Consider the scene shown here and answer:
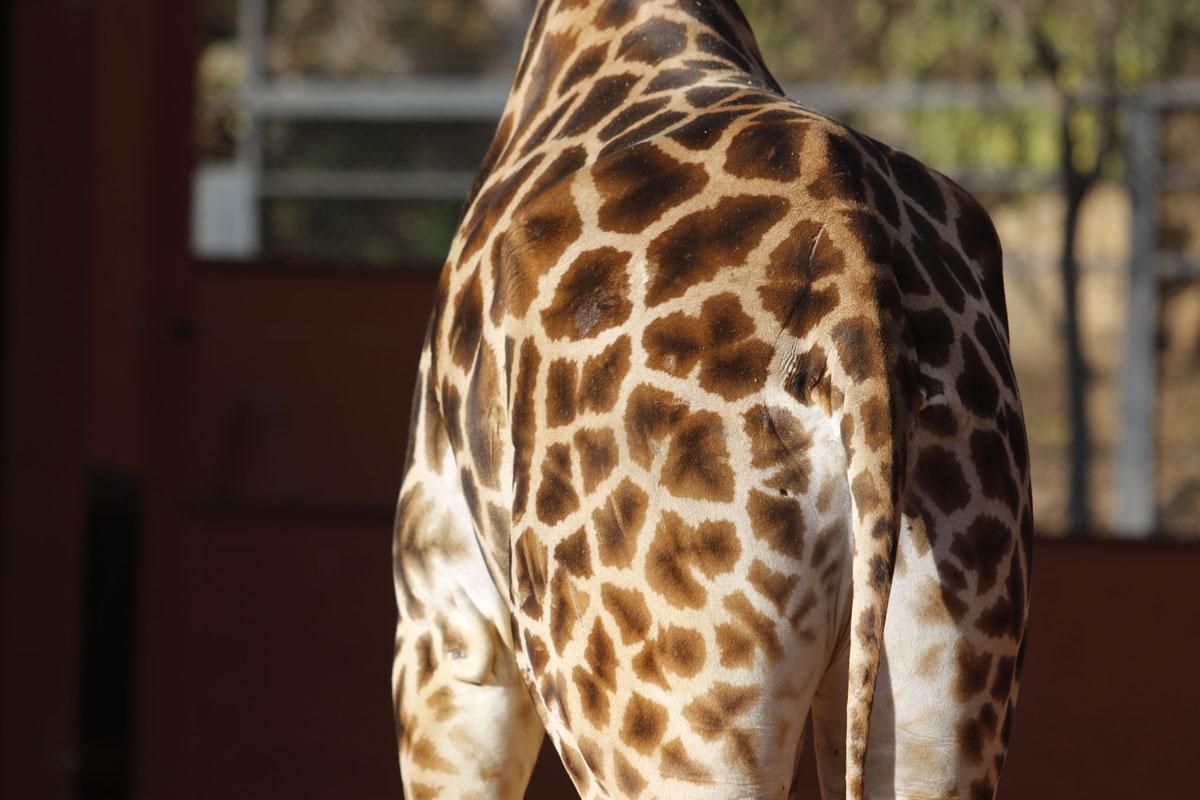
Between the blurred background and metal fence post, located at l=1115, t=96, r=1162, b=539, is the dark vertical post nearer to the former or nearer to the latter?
the blurred background

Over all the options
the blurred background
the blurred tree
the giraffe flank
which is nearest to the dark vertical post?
the blurred background

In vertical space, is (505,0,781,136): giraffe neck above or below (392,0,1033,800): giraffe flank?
above

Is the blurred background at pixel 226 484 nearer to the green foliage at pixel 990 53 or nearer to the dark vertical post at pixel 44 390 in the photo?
the dark vertical post at pixel 44 390

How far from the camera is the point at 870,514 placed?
1773mm

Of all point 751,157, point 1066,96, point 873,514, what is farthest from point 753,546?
point 1066,96

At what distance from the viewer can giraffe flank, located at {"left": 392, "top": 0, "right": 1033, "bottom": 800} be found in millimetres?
1826

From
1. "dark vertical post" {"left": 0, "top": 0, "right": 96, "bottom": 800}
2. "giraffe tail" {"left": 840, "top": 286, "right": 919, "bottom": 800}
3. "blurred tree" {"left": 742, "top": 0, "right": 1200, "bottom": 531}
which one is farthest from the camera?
"blurred tree" {"left": 742, "top": 0, "right": 1200, "bottom": 531}

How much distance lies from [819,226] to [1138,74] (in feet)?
21.3

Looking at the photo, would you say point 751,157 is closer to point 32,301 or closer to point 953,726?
point 953,726

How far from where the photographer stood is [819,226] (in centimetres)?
191

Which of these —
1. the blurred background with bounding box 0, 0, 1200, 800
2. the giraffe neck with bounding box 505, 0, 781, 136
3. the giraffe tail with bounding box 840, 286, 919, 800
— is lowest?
the blurred background with bounding box 0, 0, 1200, 800

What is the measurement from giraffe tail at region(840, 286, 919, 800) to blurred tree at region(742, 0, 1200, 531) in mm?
4403

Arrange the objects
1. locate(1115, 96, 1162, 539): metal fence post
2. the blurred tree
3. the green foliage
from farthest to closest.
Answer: the green foliage
the blurred tree
locate(1115, 96, 1162, 539): metal fence post

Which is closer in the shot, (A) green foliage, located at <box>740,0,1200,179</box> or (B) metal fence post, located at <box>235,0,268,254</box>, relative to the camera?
(A) green foliage, located at <box>740,0,1200,179</box>
